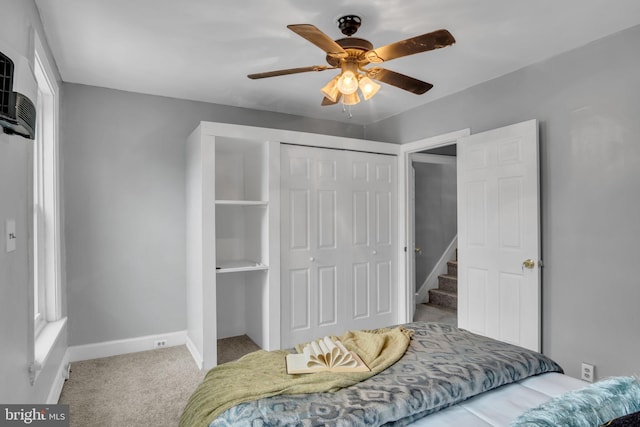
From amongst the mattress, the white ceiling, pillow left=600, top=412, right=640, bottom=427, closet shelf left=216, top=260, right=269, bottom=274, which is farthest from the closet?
pillow left=600, top=412, right=640, bottom=427

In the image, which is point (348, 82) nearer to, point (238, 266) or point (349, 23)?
point (349, 23)

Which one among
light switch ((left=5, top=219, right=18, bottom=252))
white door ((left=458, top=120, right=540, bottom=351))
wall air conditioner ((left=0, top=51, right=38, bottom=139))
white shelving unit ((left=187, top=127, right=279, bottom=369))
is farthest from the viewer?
white shelving unit ((left=187, top=127, right=279, bottom=369))

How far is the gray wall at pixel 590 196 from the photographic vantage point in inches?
91.4

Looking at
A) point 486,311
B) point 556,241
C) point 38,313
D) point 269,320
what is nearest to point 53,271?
point 38,313

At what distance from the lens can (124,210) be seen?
3.40 m

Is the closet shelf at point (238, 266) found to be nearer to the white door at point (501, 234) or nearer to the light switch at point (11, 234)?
the light switch at point (11, 234)

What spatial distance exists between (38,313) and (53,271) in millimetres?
296

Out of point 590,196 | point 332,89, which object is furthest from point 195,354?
point 590,196

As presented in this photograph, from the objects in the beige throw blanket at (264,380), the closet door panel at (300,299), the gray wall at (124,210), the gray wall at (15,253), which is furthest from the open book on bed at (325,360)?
the gray wall at (124,210)

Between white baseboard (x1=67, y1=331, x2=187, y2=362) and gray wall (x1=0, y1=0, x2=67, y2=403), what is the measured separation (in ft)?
4.65

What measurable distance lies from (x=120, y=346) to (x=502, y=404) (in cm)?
326

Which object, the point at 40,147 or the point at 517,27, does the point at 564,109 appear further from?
the point at 40,147

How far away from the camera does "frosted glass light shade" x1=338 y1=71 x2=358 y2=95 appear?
2.04m

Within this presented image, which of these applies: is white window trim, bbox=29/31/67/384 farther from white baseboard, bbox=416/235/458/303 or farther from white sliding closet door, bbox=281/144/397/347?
white baseboard, bbox=416/235/458/303
